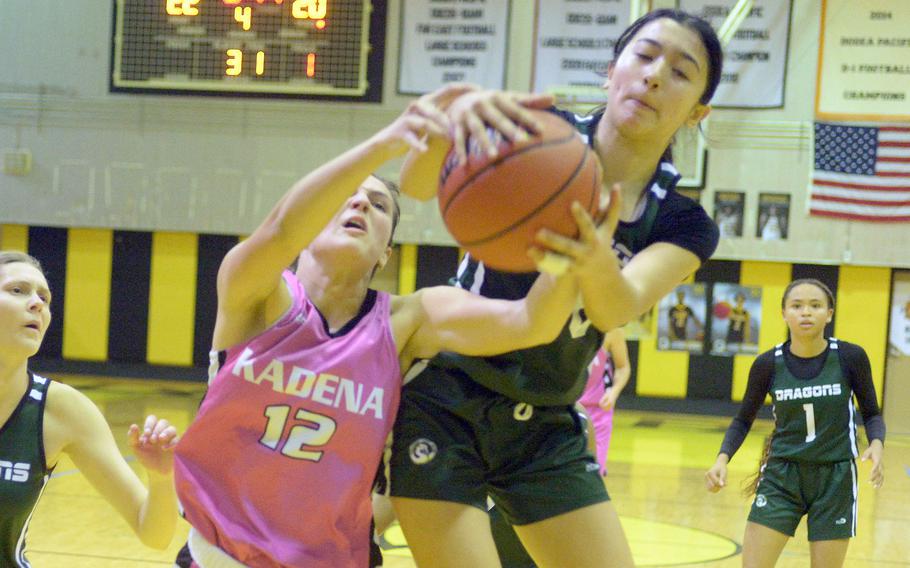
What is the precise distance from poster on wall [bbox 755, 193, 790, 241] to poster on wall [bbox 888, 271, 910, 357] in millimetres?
1449

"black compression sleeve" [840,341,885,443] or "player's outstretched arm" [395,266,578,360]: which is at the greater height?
"player's outstretched arm" [395,266,578,360]

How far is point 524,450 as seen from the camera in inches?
111

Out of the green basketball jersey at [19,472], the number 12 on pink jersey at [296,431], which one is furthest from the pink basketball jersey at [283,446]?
the green basketball jersey at [19,472]

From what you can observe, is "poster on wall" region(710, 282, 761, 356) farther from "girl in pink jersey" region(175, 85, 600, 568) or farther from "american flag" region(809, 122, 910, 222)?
"girl in pink jersey" region(175, 85, 600, 568)

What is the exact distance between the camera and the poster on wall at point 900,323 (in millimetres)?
13070

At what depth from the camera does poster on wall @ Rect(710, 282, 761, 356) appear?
1341 centimetres

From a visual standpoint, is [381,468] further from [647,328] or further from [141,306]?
[141,306]

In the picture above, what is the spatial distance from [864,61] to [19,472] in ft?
38.9

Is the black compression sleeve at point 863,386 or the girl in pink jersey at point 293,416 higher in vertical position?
the girl in pink jersey at point 293,416

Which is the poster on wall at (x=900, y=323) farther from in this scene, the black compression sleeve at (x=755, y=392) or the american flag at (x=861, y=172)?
the black compression sleeve at (x=755, y=392)

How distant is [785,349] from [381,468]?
3.34 metres

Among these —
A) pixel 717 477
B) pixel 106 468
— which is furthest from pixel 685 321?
pixel 106 468

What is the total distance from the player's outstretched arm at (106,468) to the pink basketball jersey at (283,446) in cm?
26

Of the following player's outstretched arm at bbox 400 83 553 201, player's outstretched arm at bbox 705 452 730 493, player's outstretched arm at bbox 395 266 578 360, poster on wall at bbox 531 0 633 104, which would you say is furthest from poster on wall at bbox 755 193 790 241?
player's outstretched arm at bbox 400 83 553 201
